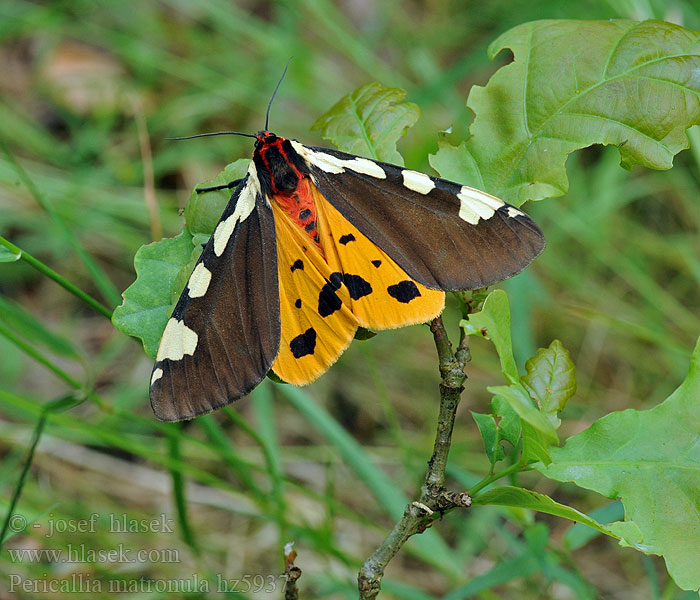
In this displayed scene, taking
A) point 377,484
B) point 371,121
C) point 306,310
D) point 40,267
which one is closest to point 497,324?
point 306,310

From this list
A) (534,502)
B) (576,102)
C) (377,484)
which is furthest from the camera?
(377,484)

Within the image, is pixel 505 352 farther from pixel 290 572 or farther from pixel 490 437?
pixel 290 572

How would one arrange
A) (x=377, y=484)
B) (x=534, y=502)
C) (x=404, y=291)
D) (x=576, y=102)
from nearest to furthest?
1. (x=534, y=502)
2. (x=576, y=102)
3. (x=404, y=291)
4. (x=377, y=484)

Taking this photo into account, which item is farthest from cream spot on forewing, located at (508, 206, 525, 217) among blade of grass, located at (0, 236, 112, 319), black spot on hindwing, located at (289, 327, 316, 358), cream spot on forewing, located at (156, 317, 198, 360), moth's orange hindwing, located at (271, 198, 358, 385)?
blade of grass, located at (0, 236, 112, 319)

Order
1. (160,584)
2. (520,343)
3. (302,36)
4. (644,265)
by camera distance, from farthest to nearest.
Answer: (302,36)
(644,265)
(520,343)
(160,584)

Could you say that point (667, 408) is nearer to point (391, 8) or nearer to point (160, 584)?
point (160, 584)

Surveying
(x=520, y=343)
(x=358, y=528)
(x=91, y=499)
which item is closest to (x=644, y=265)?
(x=520, y=343)

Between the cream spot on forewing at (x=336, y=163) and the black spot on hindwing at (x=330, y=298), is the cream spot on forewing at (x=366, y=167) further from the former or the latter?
the black spot on hindwing at (x=330, y=298)
